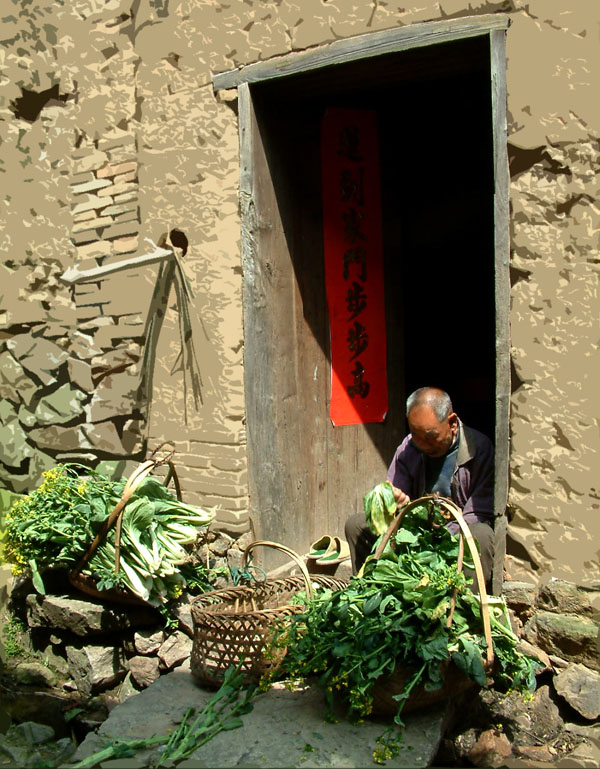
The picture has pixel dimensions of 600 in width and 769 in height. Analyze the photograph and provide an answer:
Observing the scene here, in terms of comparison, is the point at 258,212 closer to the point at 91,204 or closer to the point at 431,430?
the point at 91,204

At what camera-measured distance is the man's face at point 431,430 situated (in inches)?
143

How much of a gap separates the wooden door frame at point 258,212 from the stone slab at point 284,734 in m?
1.02

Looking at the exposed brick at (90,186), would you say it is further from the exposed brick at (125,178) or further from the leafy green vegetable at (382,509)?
the leafy green vegetable at (382,509)

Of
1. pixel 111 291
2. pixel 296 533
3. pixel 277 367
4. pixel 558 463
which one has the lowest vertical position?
pixel 296 533

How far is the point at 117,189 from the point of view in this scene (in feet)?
15.2

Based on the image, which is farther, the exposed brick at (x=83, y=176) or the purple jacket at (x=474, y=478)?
the exposed brick at (x=83, y=176)

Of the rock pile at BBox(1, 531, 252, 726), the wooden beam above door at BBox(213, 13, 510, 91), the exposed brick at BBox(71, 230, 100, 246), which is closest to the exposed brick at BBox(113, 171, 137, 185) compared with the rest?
the exposed brick at BBox(71, 230, 100, 246)

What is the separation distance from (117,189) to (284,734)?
332cm

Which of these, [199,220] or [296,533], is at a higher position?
[199,220]

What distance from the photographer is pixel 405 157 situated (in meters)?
5.50

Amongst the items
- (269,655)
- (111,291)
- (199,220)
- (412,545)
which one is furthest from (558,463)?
(111,291)

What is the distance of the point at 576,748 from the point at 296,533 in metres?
1.94

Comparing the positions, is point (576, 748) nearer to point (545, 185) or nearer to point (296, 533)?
point (296, 533)

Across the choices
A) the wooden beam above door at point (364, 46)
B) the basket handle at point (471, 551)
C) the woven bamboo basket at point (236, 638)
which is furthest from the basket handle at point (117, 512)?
the wooden beam above door at point (364, 46)
